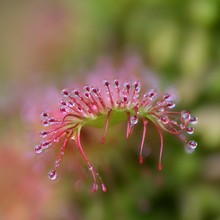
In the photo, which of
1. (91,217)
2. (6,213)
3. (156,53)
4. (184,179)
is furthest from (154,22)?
(6,213)

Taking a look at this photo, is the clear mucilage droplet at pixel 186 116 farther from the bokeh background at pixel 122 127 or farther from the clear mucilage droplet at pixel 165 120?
the bokeh background at pixel 122 127

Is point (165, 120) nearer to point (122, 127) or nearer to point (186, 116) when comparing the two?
point (186, 116)

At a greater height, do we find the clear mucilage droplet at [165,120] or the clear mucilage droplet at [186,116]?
the clear mucilage droplet at [165,120]

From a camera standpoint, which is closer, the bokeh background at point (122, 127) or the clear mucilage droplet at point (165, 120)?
the clear mucilage droplet at point (165, 120)

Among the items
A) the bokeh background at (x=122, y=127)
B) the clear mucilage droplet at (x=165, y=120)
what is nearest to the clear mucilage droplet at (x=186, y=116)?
the clear mucilage droplet at (x=165, y=120)

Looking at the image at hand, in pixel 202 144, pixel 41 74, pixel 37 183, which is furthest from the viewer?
pixel 41 74

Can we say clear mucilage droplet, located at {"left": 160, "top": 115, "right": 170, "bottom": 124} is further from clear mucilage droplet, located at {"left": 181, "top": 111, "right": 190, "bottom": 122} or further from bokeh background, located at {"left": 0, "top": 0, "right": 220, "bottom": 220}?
bokeh background, located at {"left": 0, "top": 0, "right": 220, "bottom": 220}

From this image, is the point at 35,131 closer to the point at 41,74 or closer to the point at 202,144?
the point at 41,74

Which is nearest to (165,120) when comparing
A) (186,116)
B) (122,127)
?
(186,116)

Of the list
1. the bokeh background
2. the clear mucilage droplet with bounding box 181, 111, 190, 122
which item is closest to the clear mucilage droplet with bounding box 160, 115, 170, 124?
the clear mucilage droplet with bounding box 181, 111, 190, 122
